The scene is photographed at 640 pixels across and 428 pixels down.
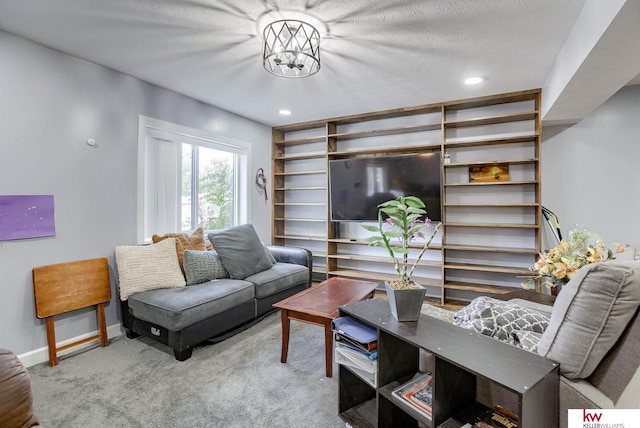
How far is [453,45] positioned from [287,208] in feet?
10.8

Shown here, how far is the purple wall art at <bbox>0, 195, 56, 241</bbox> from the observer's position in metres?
2.12

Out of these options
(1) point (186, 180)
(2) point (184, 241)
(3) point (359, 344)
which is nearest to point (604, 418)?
(3) point (359, 344)

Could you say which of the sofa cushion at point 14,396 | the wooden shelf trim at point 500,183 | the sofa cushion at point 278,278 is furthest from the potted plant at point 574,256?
the sofa cushion at point 14,396

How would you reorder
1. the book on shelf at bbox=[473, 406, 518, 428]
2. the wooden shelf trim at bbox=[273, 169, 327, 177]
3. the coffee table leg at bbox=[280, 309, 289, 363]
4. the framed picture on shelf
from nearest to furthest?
1. the book on shelf at bbox=[473, 406, 518, 428]
2. the coffee table leg at bbox=[280, 309, 289, 363]
3. the framed picture on shelf
4. the wooden shelf trim at bbox=[273, 169, 327, 177]

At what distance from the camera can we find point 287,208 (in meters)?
4.94

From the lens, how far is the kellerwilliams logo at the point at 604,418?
938 millimetres

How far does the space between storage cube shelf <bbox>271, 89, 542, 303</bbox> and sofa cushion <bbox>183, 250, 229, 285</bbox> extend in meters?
1.48

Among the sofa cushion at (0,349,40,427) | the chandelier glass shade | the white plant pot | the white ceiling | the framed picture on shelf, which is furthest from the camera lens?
the framed picture on shelf

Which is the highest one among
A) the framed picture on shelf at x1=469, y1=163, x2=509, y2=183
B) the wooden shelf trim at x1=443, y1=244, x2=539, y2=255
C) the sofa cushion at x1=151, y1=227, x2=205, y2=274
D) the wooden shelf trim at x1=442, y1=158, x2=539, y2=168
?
the wooden shelf trim at x1=442, y1=158, x2=539, y2=168

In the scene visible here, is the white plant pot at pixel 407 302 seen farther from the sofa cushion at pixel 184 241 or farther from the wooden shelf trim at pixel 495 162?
the wooden shelf trim at pixel 495 162

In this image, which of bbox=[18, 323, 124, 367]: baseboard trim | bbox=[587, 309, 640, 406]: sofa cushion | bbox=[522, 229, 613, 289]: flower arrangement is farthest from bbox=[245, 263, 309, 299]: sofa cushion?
bbox=[587, 309, 640, 406]: sofa cushion

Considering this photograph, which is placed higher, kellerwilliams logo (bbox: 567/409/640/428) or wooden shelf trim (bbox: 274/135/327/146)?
wooden shelf trim (bbox: 274/135/327/146)

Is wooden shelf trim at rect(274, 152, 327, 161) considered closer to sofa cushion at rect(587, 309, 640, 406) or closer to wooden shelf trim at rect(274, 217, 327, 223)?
wooden shelf trim at rect(274, 217, 327, 223)

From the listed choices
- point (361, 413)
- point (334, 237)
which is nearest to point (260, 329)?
point (361, 413)
